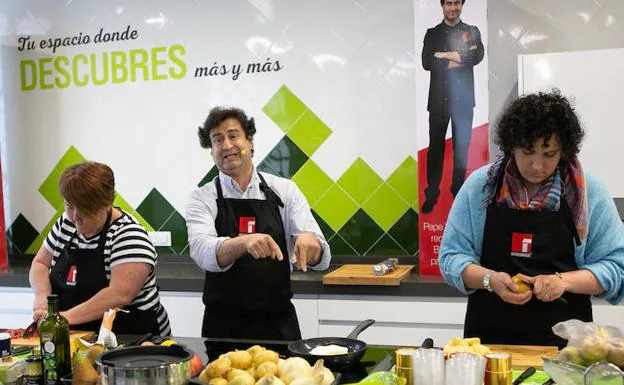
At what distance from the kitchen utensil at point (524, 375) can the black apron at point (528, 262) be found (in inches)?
22.3

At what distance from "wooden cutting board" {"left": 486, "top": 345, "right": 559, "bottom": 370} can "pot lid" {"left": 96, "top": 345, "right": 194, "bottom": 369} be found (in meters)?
0.87

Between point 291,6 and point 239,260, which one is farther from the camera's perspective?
point 291,6

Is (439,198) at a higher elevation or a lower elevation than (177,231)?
higher

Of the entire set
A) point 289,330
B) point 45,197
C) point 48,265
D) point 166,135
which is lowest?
point 289,330

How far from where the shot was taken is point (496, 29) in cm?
385

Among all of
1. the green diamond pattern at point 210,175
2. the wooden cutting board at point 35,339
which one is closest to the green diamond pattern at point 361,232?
the green diamond pattern at point 210,175

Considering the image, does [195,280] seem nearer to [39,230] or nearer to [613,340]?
[39,230]

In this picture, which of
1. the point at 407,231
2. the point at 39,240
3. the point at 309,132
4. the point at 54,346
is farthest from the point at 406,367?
the point at 39,240

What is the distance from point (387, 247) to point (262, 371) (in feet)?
8.31

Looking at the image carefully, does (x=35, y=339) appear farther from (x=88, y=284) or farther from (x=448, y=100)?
(x=448, y=100)

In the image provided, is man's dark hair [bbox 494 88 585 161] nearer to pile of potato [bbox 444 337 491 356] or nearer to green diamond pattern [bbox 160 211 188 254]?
pile of potato [bbox 444 337 491 356]

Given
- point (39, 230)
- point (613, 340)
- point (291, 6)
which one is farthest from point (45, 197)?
point (613, 340)

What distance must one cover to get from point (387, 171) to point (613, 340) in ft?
8.16

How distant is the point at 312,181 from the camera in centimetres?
419
